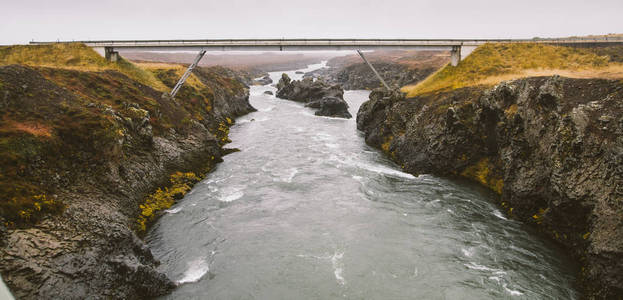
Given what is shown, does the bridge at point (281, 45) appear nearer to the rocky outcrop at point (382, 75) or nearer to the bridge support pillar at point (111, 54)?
the bridge support pillar at point (111, 54)

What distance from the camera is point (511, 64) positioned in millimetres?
49469

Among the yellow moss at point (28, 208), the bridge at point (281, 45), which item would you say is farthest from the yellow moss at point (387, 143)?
the yellow moss at point (28, 208)

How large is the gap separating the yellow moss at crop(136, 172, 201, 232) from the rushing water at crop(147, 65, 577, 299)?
89 centimetres

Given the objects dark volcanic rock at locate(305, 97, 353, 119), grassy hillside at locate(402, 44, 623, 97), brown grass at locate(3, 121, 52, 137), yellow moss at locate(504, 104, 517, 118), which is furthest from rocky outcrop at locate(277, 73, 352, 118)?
brown grass at locate(3, 121, 52, 137)

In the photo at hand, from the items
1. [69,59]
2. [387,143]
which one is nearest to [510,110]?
[387,143]

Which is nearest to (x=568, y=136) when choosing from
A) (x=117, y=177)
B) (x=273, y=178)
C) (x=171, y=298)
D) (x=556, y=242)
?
(x=556, y=242)

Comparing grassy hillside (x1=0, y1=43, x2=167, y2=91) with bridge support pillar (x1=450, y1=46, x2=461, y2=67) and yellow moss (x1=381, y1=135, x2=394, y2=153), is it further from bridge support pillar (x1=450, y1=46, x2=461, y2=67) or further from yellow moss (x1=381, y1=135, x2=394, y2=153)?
bridge support pillar (x1=450, y1=46, x2=461, y2=67)

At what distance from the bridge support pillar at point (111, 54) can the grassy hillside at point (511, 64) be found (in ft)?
159

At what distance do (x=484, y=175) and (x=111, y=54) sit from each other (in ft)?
190

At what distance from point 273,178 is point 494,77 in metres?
31.7

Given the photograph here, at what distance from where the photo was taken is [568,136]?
24594 mm

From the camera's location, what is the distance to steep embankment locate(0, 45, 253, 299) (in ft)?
54.7

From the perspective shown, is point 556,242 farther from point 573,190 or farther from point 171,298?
point 171,298

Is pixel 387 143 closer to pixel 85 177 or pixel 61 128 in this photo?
pixel 85 177
